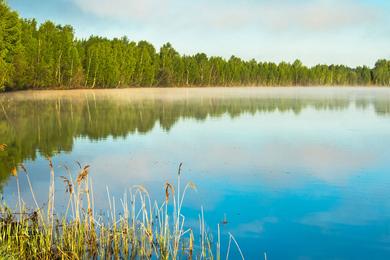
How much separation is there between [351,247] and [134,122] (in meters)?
22.8

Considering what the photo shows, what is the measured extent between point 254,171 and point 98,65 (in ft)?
262

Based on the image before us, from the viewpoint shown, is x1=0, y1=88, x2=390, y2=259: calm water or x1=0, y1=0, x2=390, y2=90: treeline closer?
x1=0, y1=88, x2=390, y2=259: calm water

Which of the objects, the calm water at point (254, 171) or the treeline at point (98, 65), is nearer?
the calm water at point (254, 171)

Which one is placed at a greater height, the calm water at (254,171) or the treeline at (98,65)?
the treeline at (98,65)

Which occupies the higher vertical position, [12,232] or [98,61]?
[98,61]

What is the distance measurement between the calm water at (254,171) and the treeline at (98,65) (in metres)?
27.7

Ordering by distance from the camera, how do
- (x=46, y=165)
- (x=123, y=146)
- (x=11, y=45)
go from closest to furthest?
(x=46, y=165) → (x=123, y=146) → (x=11, y=45)

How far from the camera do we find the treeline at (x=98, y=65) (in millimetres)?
59000

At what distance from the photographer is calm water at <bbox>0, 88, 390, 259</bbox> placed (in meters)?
9.34

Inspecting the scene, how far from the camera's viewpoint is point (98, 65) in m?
90.9

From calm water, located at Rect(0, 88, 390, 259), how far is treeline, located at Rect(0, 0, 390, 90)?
2771 cm

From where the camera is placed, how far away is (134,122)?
3038 cm

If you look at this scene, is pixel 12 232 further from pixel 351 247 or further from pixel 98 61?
pixel 98 61

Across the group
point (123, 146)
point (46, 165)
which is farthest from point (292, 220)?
point (123, 146)
